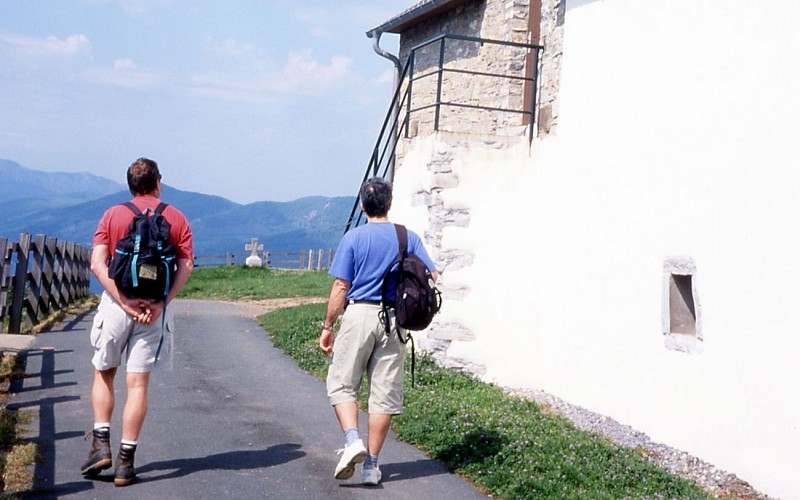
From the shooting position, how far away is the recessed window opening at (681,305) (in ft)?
24.9

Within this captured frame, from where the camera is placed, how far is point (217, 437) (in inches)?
270

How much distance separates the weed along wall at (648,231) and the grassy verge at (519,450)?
78cm

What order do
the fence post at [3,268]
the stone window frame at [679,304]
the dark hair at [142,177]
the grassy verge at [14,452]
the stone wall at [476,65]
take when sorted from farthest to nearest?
1. the stone wall at [476,65]
2. the fence post at [3,268]
3. the stone window frame at [679,304]
4. the dark hair at [142,177]
5. the grassy verge at [14,452]

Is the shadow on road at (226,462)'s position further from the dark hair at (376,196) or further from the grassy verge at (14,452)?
the dark hair at (376,196)

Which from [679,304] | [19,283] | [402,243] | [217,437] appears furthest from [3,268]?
[679,304]

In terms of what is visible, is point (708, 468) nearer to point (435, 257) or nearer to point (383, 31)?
point (435, 257)

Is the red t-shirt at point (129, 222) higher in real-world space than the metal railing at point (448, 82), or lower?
lower

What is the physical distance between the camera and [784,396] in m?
6.27

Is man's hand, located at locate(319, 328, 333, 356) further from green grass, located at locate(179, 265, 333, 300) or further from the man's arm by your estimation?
green grass, located at locate(179, 265, 333, 300)

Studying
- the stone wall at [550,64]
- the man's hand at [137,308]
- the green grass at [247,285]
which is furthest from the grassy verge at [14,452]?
the green grass at [247,285]

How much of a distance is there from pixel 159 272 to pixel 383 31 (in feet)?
42.2

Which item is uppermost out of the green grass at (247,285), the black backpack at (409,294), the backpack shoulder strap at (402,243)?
the backpack shoulder strap at (402,243)

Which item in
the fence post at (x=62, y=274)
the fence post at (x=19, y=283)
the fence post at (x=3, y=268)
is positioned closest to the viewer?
the fence post at (x=3, y=268)

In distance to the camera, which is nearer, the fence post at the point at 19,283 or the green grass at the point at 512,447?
the green grass at the point at 512,447
